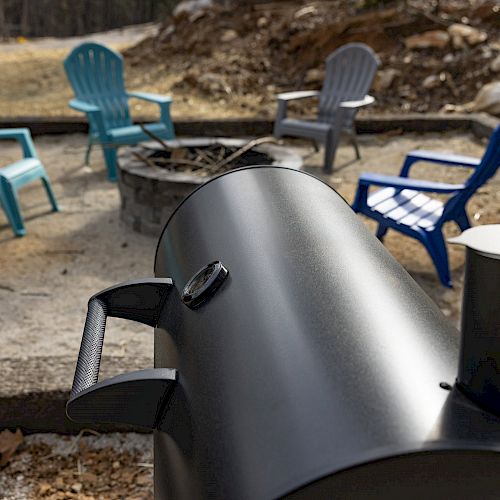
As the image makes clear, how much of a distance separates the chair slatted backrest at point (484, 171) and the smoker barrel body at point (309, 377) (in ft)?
7.17

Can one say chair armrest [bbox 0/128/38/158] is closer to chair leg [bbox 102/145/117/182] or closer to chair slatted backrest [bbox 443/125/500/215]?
chair leg [bbox 102/145/117/182]

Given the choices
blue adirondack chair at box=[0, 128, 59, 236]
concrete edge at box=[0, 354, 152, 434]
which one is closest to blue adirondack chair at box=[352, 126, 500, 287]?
concrete edge at box=[0, 354, 152, 434]

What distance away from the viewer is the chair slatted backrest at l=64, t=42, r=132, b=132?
5.93 metres

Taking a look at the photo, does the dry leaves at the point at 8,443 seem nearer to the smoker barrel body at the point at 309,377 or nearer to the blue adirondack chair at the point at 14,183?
the smoker barrel body at the point at 309,377

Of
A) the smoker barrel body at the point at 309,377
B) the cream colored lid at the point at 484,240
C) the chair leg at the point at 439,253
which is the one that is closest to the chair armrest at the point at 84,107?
the chair leg at the point at 439,253

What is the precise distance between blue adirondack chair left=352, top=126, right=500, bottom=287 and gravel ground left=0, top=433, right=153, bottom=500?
179cm

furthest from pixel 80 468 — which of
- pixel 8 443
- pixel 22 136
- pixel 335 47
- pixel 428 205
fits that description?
pixel 335 47

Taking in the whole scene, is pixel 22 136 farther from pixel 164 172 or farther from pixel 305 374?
pixel 305 374

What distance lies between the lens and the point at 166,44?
12281 mm

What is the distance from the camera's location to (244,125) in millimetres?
6961

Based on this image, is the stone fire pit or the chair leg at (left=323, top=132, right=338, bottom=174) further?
the chair leg at (left=323, top=132, right=338, bottom=174)

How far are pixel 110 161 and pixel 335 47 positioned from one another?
5.93 meters

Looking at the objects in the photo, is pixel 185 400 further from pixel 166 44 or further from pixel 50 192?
pixel 166 44

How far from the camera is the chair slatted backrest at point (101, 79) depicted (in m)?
5.93
